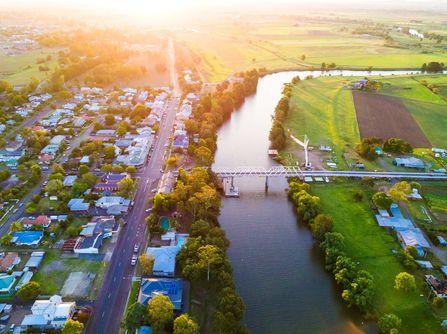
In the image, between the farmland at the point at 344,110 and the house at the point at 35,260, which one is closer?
the house at the point at 35,260

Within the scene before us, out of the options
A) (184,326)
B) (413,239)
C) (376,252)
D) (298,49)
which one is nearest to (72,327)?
(184,326)

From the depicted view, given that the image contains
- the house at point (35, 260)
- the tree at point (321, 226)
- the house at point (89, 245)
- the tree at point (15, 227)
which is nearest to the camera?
the house at point (35, 260)

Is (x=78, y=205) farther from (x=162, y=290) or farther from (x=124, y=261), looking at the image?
(x=162, y=290)

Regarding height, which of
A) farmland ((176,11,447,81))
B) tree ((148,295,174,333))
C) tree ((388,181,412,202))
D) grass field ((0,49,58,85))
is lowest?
tree ((148,295,174,333))

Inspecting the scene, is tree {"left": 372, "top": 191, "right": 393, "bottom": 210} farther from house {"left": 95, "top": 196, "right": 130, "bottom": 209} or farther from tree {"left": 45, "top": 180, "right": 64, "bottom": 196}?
tree {"left": 45, "top": 180, "right": 64, "bottom": 196}

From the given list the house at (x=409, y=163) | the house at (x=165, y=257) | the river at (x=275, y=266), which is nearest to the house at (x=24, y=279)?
the house at (x=165, y=257)

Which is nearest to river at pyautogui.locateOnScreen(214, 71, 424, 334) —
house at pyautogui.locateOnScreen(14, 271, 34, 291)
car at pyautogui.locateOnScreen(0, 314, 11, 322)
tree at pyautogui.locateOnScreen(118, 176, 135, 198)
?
tree at pyautogui.locateOnScreen(118, 176, 135, 198)

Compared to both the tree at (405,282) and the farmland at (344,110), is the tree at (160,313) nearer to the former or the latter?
the tree at (405,282)
